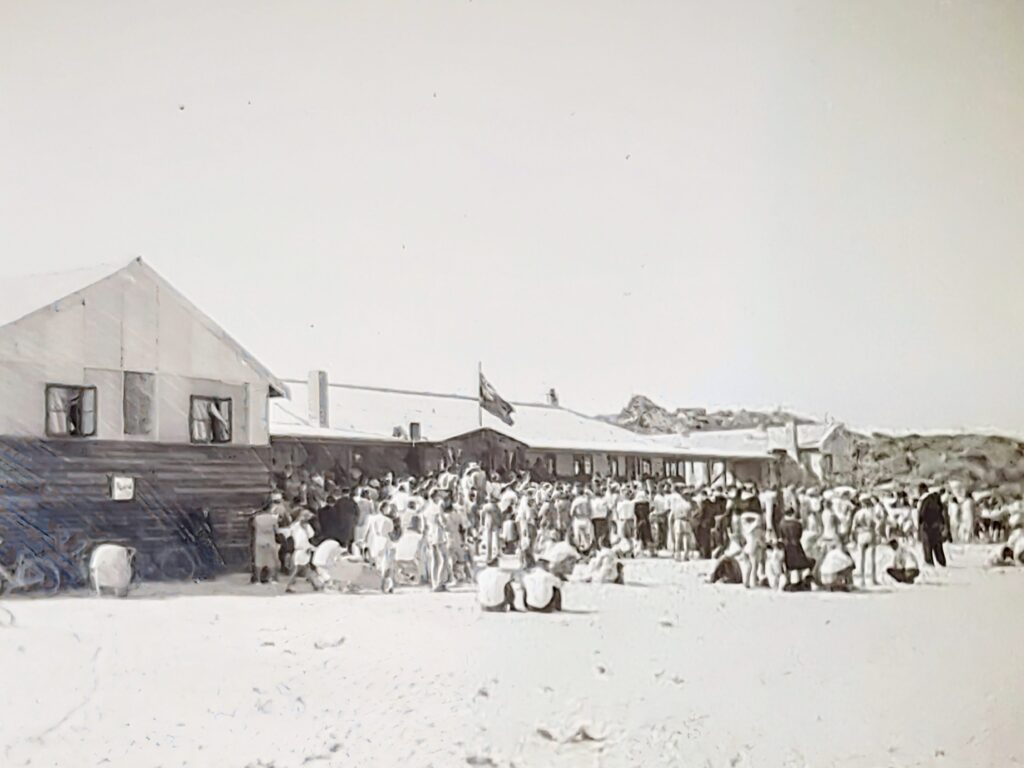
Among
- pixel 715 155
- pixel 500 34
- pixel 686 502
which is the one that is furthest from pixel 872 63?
pixel 686 502

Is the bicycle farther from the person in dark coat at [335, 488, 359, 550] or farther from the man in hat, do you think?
the person in dark coat at [335, 488, 359, 550]

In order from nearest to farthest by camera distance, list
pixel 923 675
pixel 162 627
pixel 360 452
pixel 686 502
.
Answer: pixel 162 627, pixel 360 452, pixel 686 502, pixel 923 675

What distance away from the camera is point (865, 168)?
3.96 m

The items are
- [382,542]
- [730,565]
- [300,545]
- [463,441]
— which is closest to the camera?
[300,545]

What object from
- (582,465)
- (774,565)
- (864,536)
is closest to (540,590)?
(582,465)

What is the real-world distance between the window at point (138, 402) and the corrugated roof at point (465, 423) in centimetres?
30

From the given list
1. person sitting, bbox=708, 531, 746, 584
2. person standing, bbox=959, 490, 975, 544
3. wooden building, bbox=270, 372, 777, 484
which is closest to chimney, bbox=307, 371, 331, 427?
wooden building, bbox=270, 372, 777, 484

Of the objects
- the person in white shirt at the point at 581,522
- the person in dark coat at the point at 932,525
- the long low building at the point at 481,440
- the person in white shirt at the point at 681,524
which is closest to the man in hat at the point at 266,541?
the long low building at the point at 481,440

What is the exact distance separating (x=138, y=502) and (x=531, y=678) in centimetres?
112

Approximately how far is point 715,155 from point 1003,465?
1382 mm

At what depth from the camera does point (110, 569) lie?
9.09 feet

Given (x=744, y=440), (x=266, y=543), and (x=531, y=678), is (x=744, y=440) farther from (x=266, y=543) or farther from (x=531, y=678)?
(x=266, y=543)

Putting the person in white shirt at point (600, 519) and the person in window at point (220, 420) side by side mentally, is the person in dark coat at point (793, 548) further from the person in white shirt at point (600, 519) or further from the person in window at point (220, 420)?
the person in window at point (220, 420)

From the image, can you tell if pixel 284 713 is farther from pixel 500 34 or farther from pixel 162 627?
pixel 500 34
